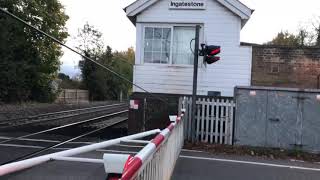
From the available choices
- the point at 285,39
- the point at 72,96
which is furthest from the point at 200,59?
the point at 285,39

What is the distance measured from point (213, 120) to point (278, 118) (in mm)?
1975

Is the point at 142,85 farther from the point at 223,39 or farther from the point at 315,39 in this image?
the point at 315,39

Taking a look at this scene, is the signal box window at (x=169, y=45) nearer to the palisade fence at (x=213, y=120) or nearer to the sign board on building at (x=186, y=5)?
the sign board on building at (x=186, y=5)

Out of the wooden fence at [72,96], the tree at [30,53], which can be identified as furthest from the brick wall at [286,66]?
the wooden fence at [72,96]

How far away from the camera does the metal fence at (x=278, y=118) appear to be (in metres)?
14.4

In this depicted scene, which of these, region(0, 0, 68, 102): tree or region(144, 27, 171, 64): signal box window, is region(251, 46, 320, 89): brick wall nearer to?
region(144, 27, 171, 64): signal box window

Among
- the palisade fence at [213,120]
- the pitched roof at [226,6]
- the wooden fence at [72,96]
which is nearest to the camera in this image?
the palisade fence at [213,120]

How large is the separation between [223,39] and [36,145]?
787cm

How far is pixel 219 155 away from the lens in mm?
13352

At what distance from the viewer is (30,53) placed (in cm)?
4228

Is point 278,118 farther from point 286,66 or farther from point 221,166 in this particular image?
point 286,66

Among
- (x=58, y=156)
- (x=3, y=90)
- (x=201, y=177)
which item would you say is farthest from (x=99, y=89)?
(x=58, y=156)

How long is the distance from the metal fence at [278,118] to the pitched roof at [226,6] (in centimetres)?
340

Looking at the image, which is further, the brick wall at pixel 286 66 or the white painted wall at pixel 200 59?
the brick wall at pixel 286 66
